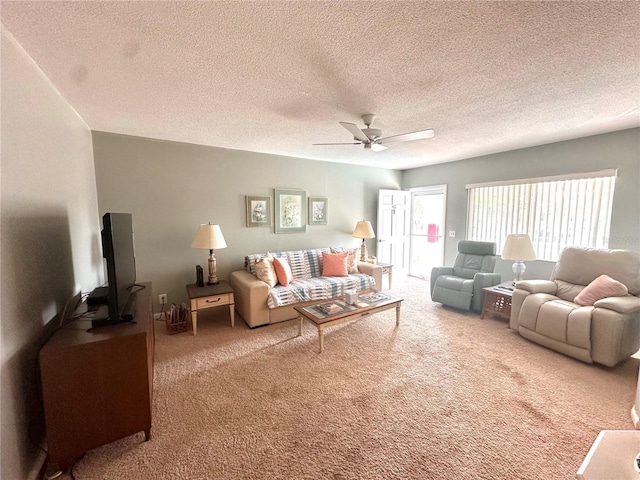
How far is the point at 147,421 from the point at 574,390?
124 inches

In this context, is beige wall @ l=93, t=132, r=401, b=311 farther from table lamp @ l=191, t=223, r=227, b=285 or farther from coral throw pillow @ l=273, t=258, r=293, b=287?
coral throw pillow @ l=273, t=258, r=293, b=287

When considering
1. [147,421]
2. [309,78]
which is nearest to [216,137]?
[309,78]

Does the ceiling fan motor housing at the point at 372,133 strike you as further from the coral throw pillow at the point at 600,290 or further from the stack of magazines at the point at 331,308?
the coral throw pillow at the point at 600,290

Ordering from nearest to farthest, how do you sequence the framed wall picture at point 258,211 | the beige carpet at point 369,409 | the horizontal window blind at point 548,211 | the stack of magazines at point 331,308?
the beige carpet at point 369,409 < the stack of magazines at point 331,308 < the horizontal window blind at point 548,211 < the framed wall picture at point 258,211

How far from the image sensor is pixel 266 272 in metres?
3.47

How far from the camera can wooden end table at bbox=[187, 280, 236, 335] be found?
301 cm

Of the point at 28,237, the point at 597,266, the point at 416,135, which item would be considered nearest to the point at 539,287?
the point at 597,266

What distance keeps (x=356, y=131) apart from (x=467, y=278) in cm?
298

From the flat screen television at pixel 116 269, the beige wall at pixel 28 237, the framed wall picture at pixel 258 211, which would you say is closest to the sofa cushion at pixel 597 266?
the framed wall picture at pixel 258 211

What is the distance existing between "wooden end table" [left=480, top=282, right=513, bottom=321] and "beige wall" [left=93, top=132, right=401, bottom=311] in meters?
2.85

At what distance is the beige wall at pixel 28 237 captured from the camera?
1.26 m

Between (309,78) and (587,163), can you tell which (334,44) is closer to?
(309,78)

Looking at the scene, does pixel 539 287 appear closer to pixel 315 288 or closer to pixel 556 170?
pixel 556 170

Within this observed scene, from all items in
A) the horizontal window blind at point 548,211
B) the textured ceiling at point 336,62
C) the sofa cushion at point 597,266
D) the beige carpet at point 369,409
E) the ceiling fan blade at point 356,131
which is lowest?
the beige carpet at point 369,409
